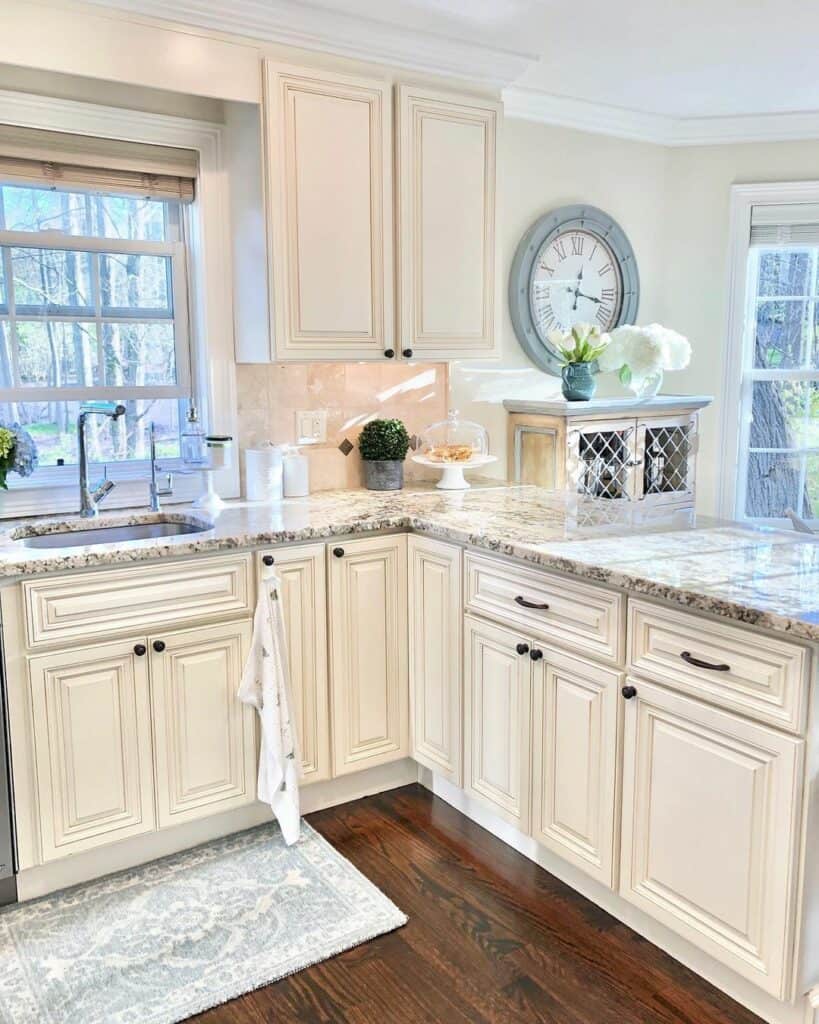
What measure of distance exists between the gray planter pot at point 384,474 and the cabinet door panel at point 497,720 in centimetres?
82

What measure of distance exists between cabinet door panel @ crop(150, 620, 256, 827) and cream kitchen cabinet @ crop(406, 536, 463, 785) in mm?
544

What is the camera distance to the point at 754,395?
13.7ft

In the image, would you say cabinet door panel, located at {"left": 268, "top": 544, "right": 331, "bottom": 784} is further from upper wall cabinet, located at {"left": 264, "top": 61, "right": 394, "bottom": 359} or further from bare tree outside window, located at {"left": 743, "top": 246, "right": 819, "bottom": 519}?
bare tree outside window, located at {"left": 743, "top": 246, "right": 819, "bottom": 519}

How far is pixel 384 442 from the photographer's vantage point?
321cm

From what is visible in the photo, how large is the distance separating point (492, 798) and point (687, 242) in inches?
111

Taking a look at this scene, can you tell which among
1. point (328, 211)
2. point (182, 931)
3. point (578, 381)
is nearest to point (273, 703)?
point (182, 931)

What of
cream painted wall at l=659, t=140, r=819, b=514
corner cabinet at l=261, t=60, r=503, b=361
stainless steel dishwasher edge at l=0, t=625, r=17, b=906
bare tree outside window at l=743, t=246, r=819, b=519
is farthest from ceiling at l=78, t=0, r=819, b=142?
stainless steel dishwasher edge at l=0, t=625, r=17, b=906

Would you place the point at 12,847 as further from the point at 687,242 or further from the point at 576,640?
the point at 687,242

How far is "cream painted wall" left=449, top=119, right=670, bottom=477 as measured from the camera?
11.9 feet

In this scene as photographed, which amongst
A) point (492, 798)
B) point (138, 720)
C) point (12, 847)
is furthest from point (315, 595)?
point (12, 847)

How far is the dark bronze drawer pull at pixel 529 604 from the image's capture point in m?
2.29

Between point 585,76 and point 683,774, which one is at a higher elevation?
point 585,76

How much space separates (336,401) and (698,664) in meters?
1.82

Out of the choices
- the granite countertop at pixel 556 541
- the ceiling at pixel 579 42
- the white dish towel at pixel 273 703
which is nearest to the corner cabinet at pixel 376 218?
the ceiling at pixel 579 42
